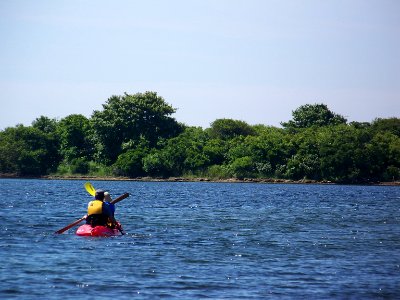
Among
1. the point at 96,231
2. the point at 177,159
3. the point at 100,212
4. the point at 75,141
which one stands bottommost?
the point at 96,231

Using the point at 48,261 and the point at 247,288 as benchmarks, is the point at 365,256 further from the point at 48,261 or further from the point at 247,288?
the point at 48,261

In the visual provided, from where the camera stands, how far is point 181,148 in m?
128

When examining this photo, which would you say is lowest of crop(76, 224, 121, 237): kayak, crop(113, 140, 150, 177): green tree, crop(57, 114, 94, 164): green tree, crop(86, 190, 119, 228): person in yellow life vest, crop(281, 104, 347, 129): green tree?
crop(76, 224, 121, 237): kayak

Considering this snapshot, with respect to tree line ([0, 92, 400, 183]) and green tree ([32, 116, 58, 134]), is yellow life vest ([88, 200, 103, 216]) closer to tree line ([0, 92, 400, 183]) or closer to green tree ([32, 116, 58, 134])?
tree line ([0, 92, 400, 183])

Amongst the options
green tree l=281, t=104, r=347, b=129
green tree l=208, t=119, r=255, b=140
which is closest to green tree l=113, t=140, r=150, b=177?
green tree l=208, t=119, r=255, b=140

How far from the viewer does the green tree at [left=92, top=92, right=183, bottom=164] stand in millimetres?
131250

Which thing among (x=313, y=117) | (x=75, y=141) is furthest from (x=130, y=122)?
(x=313, y=117)

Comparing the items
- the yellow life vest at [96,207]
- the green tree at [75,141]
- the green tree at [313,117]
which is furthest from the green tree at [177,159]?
the yellow life vest at [96,207]

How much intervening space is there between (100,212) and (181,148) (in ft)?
305

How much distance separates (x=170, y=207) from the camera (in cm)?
5941

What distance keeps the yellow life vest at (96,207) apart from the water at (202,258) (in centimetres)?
122

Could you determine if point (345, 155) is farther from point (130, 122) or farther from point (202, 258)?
point (202, 258)

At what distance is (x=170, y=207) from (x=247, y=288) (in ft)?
119

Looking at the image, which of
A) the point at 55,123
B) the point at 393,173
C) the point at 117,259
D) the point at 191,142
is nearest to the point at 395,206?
the point at 117,259
